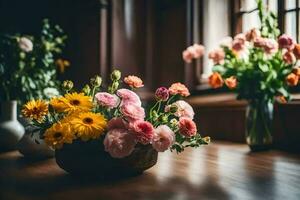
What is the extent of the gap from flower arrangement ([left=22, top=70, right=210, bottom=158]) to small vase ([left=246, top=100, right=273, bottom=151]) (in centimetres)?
69

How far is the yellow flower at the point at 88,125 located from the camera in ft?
3.54

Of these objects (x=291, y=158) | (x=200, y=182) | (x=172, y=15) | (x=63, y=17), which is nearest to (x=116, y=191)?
(x=200, y=182)

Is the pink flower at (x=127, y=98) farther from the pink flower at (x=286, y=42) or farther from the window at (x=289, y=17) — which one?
the window at (x=289, y=17)

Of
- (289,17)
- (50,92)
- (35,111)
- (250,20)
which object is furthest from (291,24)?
(35,111)

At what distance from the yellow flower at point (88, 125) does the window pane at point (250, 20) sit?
5.19 feet

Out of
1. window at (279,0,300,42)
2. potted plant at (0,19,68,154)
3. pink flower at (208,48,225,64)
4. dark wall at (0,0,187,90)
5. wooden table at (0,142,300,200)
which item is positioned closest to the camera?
wooden table at (0,142,300,200)

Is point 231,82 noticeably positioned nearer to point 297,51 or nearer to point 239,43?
point 239,43

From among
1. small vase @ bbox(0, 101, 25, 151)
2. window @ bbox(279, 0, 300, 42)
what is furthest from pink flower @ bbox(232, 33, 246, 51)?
small vase @ bbox(0, 101, 25, 151)

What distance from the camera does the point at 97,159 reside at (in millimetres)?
1150

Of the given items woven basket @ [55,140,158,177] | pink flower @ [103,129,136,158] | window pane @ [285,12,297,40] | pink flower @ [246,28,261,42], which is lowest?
woven basket @ [55,140,158,177]

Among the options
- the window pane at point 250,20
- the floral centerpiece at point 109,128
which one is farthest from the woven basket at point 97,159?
the window pane at point 250,20

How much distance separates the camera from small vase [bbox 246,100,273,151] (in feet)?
6.00

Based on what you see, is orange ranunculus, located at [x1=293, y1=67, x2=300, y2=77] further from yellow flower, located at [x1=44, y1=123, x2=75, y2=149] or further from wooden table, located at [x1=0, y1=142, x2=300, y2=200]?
yellow flower, located at [x1=44, y1=123, x2=75, y2=149]

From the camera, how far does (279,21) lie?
2199 mm
